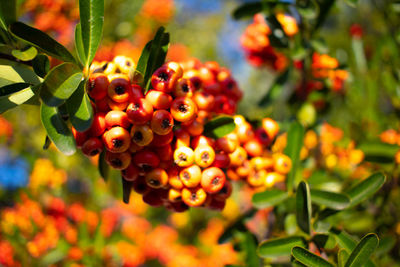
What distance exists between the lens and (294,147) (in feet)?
4.91

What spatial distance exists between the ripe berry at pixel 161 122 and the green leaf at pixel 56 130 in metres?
0.25

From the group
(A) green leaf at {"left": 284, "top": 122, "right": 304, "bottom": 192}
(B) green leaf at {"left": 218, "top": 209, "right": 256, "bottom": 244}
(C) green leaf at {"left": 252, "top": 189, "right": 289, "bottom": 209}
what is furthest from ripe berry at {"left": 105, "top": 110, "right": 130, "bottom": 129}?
(B) green leaf at {"left": 218, "top": 209, "right": 256, "bottom": 244}

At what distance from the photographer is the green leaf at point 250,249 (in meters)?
1.51

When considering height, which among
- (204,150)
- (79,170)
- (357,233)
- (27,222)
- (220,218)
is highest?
(204,150)

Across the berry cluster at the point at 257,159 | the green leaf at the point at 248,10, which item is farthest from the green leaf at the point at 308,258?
the green leaf at the point at 248,10

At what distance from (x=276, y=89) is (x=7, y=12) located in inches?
55.5

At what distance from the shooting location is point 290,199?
152cm

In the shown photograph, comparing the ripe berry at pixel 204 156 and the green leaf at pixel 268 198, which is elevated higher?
the ripe berry at pixel 204 156

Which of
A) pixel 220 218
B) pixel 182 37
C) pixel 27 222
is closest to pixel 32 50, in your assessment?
pixel 27 222

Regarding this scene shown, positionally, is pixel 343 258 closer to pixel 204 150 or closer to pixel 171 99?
pixel 204 150

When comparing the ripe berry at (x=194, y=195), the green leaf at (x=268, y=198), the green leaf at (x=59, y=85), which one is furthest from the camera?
the green leaf at (x=268, y=198)

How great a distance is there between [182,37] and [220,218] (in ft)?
14.2

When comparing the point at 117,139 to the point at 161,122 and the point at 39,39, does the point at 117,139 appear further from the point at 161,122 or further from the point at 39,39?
the point at 39,39

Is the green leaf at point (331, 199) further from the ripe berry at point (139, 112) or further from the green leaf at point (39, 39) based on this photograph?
the green leaf at point (39, 39)
